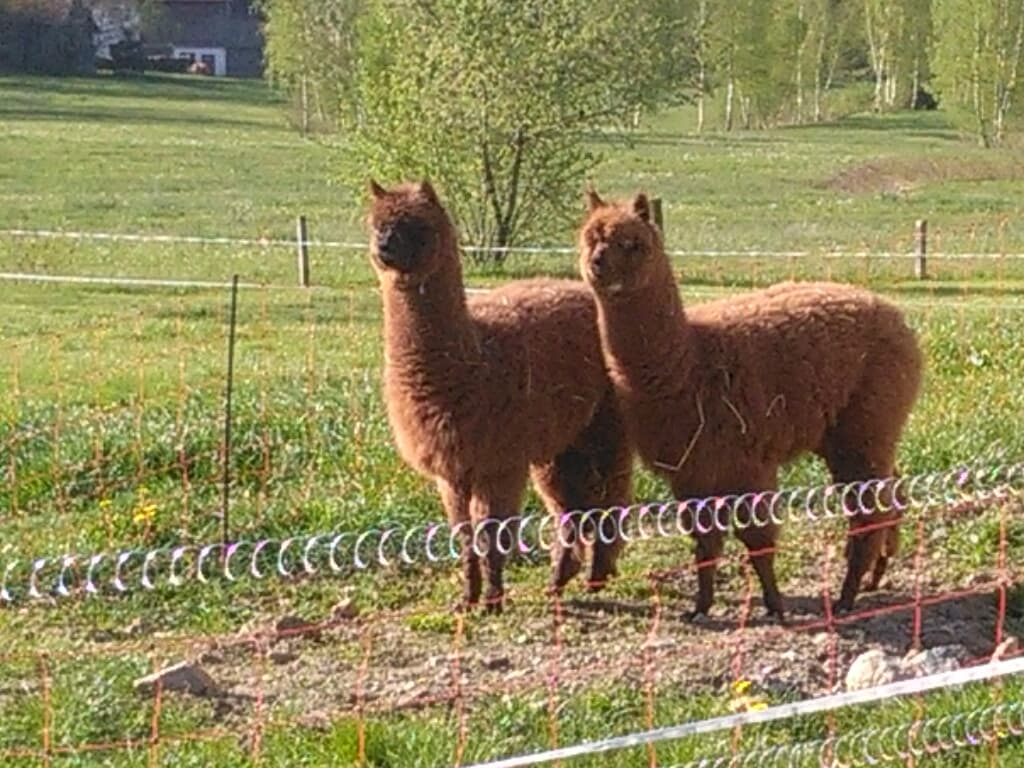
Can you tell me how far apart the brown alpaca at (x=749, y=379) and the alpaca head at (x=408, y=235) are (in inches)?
27.0

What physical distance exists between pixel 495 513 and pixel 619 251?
4.65 ft

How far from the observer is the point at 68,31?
280ft

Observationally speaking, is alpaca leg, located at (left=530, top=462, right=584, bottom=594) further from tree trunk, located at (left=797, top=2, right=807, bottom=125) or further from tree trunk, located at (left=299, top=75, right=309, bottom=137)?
tree trunk, located at (left=797, top=2, right=807, bottom=125)

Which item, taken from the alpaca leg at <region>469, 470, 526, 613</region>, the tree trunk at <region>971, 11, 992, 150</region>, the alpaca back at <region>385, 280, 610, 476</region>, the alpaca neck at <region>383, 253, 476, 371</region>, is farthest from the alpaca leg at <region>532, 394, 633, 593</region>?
the tree trunk at <region>971, 11, 992, 150</region>

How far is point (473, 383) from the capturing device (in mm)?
8836

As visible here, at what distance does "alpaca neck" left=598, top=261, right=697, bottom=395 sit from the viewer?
8.36 metres

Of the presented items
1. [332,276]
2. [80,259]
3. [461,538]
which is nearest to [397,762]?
[461,538]

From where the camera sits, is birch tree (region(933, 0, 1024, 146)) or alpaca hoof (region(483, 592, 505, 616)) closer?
alpaca hoof (region(483, 592, 505, 616))

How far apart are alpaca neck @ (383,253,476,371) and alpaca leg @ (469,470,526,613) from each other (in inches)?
23.9

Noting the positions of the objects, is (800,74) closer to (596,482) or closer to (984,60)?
(984,60)

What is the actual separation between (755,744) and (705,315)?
2.98 m

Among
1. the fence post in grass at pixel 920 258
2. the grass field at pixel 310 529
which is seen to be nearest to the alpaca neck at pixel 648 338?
the grass field at pixel 310 529

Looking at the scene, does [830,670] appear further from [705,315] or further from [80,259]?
[80,259]

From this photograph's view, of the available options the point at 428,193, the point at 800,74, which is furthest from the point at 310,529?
the point at 800,74
